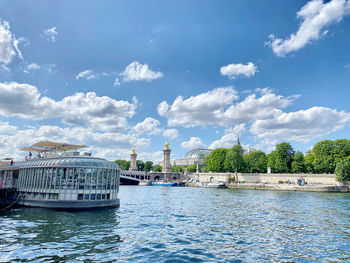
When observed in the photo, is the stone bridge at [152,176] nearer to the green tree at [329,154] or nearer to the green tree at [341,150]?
the green tree at [329,154]

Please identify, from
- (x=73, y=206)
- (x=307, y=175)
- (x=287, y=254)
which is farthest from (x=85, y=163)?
(x=307, y=175)

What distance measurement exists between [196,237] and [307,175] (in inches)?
4016

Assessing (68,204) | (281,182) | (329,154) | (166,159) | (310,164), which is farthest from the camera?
(166,159)

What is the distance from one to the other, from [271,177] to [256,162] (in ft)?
55.7

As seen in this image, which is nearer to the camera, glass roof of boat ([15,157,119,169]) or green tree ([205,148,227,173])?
glass roof of boat ([15,157,119,169])

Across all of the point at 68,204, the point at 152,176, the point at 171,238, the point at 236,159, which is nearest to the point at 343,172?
the point at 236,159

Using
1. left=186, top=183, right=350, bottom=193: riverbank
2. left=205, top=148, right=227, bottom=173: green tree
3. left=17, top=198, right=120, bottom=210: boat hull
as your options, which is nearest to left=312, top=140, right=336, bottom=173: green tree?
left=186, top=183, right=350, bottom=193: riverbank

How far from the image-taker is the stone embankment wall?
102m

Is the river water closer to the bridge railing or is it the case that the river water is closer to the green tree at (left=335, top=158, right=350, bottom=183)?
the green tree at (left=335, top=158, right=350, bottom=183)

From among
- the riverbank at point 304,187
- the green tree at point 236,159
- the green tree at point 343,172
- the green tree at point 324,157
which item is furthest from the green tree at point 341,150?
the green tree at point 236,159

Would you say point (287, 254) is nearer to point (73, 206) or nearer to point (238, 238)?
point (238, 238)

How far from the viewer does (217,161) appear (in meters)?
149

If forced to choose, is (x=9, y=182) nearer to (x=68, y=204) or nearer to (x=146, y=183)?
(x=68, y=204)

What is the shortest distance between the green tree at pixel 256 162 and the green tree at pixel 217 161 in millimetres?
13020
